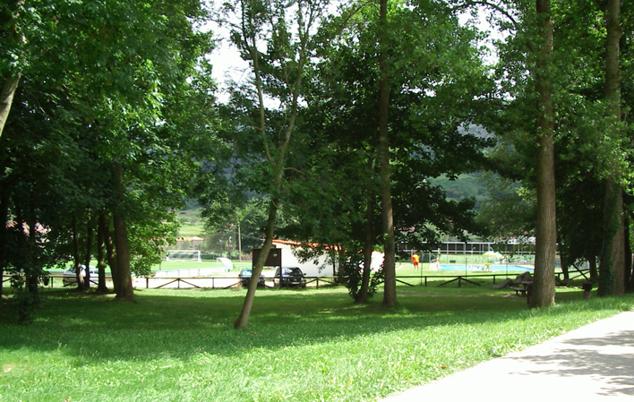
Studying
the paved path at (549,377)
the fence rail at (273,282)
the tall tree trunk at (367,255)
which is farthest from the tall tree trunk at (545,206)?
the fence rail at (273,282)

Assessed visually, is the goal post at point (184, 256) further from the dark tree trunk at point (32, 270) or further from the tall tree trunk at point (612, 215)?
the dark tree trunk at point (32, 270)

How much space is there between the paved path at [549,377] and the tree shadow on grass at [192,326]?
13.2 feet

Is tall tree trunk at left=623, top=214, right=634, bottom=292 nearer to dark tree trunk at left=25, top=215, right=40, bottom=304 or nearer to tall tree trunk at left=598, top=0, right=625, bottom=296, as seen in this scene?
tall tree trunk at left=598, top=0, right=625, bottom=296

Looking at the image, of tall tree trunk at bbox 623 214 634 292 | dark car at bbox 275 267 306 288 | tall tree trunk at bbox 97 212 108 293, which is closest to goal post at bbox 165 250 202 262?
dark car at bbox 275 267 306 288

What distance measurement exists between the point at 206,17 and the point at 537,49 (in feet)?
32.0

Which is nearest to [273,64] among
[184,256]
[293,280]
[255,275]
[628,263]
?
[255,275]

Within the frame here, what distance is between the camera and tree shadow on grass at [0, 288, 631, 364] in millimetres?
12289

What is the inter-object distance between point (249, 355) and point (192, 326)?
8.03 m

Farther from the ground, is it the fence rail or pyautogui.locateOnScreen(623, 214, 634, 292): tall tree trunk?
pyautogui.locateOnScreen(623, 214, 634, 292): tall tree trunk

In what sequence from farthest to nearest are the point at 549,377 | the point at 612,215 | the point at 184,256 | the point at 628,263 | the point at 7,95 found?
the point at 184,256 → the point at 628,263 → the point at 612,215 → the point at 7,95 → the point at 549,377

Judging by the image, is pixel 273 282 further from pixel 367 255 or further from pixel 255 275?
pixel 255 275

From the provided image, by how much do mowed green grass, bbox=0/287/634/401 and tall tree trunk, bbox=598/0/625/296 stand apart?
4.14 m

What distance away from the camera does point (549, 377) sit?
26.6 feet

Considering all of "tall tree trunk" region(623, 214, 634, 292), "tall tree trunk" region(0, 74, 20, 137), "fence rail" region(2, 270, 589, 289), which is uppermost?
"tall tree trunk" region(0, 74, 20, 137)
